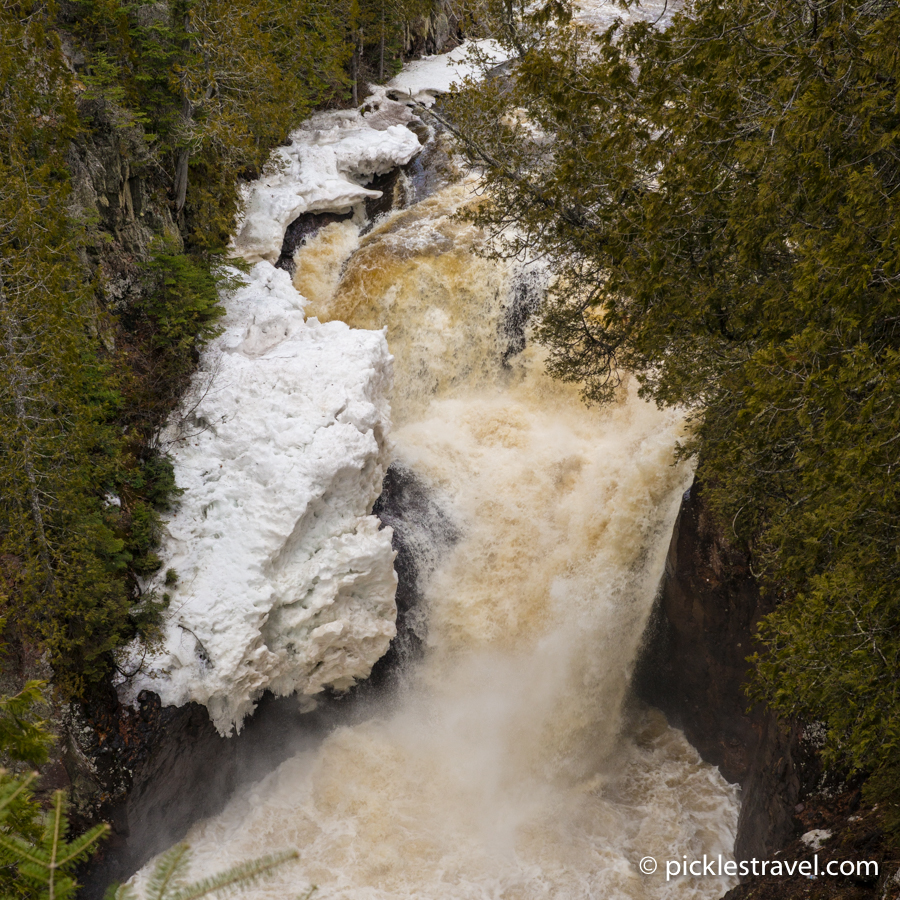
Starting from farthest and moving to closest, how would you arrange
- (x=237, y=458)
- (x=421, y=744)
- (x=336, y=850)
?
(x=421, y=744)
(x=237, y=458)
(x=336, y=850)

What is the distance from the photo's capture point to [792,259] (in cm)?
525

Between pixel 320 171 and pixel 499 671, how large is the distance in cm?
1110

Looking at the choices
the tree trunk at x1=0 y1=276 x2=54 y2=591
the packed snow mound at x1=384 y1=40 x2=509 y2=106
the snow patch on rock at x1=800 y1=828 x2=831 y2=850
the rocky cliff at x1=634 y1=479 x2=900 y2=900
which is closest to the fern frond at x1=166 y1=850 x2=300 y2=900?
the rocky cliff at x1=634 y1=479 x2=900 y2=900

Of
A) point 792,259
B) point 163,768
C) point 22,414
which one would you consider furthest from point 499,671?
point 792,259

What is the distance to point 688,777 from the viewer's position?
34.0 ft

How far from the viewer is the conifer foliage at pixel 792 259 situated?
146 inches

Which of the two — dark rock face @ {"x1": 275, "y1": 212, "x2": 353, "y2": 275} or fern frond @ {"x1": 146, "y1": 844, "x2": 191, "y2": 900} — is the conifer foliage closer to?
fern frond @ {"x1": 146, "y1": 844, "x2": 191, "y2": 900}

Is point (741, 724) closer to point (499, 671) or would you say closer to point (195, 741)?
point (499, 671)

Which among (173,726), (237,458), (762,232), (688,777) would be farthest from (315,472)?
(688,777)

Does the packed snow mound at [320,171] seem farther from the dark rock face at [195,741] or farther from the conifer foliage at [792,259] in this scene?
the conifer foliage at [792,259]

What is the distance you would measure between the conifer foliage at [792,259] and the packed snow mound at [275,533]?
16.4 feet

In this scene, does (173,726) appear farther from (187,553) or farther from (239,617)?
(187,553)

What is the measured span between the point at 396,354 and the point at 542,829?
8.08m

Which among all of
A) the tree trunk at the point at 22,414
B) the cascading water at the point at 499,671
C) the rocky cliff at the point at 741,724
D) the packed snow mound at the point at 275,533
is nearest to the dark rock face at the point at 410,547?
the cascading water at the point at 499,671
